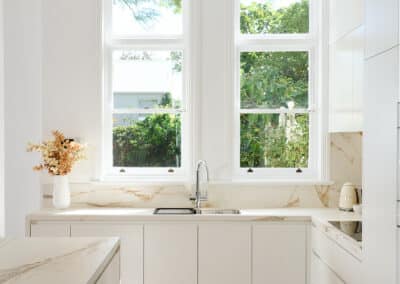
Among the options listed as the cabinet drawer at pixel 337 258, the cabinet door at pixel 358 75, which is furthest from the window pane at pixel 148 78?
the cabinet drawer at pixel 337 258

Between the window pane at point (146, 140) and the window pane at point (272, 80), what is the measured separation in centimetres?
62

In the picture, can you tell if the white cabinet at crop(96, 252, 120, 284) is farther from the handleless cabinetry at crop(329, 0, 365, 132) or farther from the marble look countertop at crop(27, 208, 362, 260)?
the handleless cabinetry at crop(329, 0, 365, 132)

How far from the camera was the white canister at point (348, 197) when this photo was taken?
11.1 ft

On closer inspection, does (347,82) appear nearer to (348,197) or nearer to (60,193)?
(348,197)

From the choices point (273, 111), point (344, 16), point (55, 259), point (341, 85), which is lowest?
point (55, 259)

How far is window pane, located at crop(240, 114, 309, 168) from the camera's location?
12.4ft

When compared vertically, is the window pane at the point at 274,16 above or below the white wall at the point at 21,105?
above

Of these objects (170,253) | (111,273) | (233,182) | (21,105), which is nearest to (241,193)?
(233,182)

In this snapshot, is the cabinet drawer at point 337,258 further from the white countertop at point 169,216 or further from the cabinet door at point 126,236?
the cabinet door at point 126,236

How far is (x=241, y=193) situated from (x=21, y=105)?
5.86ft

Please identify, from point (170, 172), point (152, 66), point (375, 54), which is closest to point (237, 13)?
point (152, 66)

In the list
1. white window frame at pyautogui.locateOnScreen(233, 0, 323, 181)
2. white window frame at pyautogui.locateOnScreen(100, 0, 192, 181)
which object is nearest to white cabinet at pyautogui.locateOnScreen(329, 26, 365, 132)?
white window frame at pyautogui.locateOnScreen(233, 0, 323, 181)

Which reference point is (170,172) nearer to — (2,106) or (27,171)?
(27,171)

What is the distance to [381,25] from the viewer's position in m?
1.85
